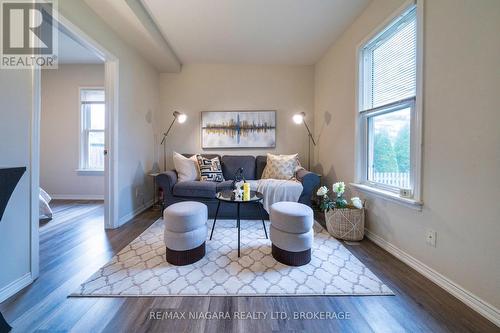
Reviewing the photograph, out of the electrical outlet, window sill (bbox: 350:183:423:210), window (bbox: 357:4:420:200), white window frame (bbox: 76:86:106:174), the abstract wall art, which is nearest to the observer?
the electrical outlet

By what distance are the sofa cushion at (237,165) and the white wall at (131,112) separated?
137cm

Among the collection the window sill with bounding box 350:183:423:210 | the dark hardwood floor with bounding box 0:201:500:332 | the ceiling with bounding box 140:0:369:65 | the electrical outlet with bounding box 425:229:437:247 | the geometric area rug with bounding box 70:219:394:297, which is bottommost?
the dark hardwood floor with bounding box 0:201:500:332

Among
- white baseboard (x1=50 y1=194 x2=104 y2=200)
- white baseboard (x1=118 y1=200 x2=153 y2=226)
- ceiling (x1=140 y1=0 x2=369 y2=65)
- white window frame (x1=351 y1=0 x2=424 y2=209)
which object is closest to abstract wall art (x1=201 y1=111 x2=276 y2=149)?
ceiling (x1=140 y1=0 x2=369 y2=65)

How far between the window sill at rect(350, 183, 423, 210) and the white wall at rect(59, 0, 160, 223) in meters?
3.11

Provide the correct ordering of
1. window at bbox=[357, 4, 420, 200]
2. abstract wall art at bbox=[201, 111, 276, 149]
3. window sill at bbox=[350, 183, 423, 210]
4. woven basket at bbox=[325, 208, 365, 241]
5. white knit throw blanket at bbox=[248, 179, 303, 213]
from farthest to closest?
abstract wall art at bbox=[201, 111, 276, 149]
white knit throw blanket at bbox=[248, 179, 303, 213]
woven basket at bbox=[325, 208, 365, 241]
window at bbox=[357, 4, 420, 200]
window sill at bbox=[350, 183, 423, 210]

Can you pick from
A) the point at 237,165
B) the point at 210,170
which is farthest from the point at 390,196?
the point at 210,170

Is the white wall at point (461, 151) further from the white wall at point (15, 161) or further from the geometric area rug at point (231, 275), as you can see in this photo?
the white wall at point (15, 161)

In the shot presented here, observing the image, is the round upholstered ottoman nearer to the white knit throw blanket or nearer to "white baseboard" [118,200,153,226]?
the white knit throw blanket

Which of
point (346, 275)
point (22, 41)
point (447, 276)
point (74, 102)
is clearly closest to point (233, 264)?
point (346, 275)

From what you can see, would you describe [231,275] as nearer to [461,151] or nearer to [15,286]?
[15,286]

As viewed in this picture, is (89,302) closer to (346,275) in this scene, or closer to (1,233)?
(1,233)

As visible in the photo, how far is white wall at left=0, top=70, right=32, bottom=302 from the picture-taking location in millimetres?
1371

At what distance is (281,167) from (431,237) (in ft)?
6.74

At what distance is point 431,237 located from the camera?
5.30 feet
